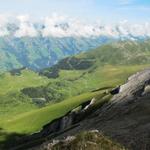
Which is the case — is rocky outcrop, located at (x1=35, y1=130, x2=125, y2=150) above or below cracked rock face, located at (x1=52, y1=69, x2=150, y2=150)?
below

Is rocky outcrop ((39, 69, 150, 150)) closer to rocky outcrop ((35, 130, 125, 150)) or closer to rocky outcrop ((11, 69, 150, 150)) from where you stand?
rocky outcrop ((11, 69, 150, 150))

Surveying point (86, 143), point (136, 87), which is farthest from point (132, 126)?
point (136, 87)

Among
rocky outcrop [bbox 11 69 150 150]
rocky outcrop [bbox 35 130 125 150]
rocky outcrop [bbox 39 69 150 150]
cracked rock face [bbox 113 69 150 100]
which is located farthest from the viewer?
cracked rock face [bbox 113 69 150 100]

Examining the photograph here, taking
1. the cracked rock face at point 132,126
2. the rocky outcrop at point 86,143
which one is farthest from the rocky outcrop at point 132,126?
the rocky outcrop at point 86,143

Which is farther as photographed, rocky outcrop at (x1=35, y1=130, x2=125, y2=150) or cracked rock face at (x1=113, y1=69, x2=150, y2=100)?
cracked rock face at (x1=113, y1=69, x2=150, y2=100)

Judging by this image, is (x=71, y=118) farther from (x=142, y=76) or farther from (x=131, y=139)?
(x=131, y=139)

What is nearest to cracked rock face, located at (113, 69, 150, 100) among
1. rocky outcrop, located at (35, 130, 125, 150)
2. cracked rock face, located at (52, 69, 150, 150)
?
cracked rock face, located at (52, 69, 150, 150)

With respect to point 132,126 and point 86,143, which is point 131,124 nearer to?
point 132,126

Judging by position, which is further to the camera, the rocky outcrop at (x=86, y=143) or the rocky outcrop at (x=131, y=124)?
the rocky outcrop at (x=131, y=124)

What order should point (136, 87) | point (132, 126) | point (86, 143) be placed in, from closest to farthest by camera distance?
point (86, 143)
point (132, 126)
point (136, 87)

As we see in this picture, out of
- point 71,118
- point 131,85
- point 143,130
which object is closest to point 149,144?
point 143,130

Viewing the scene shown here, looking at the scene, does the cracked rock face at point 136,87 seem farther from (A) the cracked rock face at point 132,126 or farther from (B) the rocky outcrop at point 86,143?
(B) the rocky outcrop at point 86,143

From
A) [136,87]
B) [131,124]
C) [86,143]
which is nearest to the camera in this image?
[86,143]

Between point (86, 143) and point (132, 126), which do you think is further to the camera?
point (132, 126)
